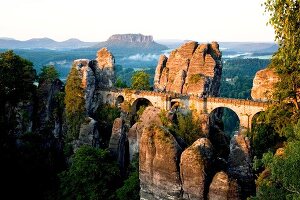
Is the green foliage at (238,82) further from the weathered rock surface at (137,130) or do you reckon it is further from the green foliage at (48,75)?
the weathered rock surface at (137,130)

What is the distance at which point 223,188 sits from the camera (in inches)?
827

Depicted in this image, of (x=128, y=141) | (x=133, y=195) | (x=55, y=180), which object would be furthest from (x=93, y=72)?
(x=133, y=195)

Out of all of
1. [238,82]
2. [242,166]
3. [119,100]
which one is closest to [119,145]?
[119,100]

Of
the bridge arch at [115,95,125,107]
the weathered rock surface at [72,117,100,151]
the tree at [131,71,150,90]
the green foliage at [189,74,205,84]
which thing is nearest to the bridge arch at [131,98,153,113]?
the bridge arch at [115,95,125,107]

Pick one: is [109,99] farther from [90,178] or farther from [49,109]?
[90,178]

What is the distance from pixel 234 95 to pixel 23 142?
82319mm

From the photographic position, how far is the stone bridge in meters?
44.4

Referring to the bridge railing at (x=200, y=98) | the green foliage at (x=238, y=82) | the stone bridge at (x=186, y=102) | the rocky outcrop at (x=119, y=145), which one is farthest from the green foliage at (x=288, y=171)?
the green foliage at (x=238, y=82)

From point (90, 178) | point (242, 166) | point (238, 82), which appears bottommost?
point (238, 82)

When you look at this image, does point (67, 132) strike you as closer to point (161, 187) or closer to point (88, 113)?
point (88, 113)

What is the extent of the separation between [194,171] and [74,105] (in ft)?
84.5

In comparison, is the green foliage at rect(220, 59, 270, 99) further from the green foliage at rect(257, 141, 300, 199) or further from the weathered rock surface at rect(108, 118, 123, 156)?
the green foliage at rect(257, 141, 300, 199)

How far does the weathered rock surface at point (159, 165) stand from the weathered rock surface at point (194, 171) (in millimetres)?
536

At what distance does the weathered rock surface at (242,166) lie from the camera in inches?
901
